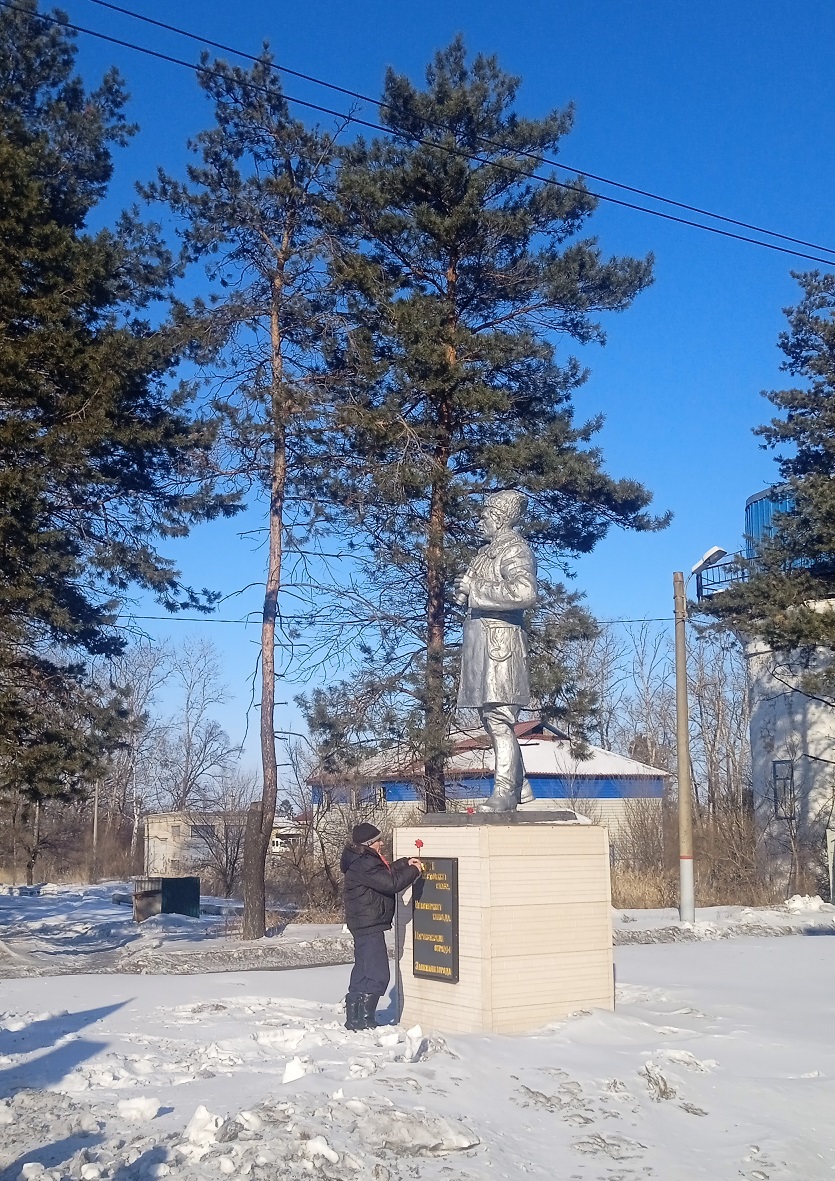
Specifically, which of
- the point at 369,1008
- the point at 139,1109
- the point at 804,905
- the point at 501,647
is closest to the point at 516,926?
the point at 369,1008

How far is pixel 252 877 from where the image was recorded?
1884cm

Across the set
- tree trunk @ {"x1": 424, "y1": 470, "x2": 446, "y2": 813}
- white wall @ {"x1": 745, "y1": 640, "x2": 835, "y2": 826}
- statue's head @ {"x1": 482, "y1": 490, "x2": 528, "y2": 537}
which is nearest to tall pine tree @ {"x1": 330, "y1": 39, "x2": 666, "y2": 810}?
tree trunk @ {"x1": 424, "y1": 470, "x2": 446, "y2": 813}

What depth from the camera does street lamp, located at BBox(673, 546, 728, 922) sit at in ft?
65.4

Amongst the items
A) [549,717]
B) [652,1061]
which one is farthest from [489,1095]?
[549,717]

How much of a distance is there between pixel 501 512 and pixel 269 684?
10149 millimetres

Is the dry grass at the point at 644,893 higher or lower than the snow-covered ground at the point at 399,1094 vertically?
lower

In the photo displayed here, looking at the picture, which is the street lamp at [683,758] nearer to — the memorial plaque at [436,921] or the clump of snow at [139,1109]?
the memorial plaque at [436,921]

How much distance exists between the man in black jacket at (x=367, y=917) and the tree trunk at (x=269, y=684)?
10.6 metres

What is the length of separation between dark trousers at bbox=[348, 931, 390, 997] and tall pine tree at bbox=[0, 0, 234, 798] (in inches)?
326

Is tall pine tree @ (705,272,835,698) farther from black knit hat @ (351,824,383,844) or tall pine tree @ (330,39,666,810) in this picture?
black knit hat @ (351,824,383,844)

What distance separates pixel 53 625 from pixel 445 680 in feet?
20.2

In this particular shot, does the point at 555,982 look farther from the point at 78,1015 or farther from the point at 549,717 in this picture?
the point at 549,717

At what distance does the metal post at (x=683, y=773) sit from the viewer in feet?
65.4

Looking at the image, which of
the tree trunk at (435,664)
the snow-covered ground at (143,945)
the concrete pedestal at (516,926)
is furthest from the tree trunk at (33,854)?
the concrete pedestal at (516,926)
